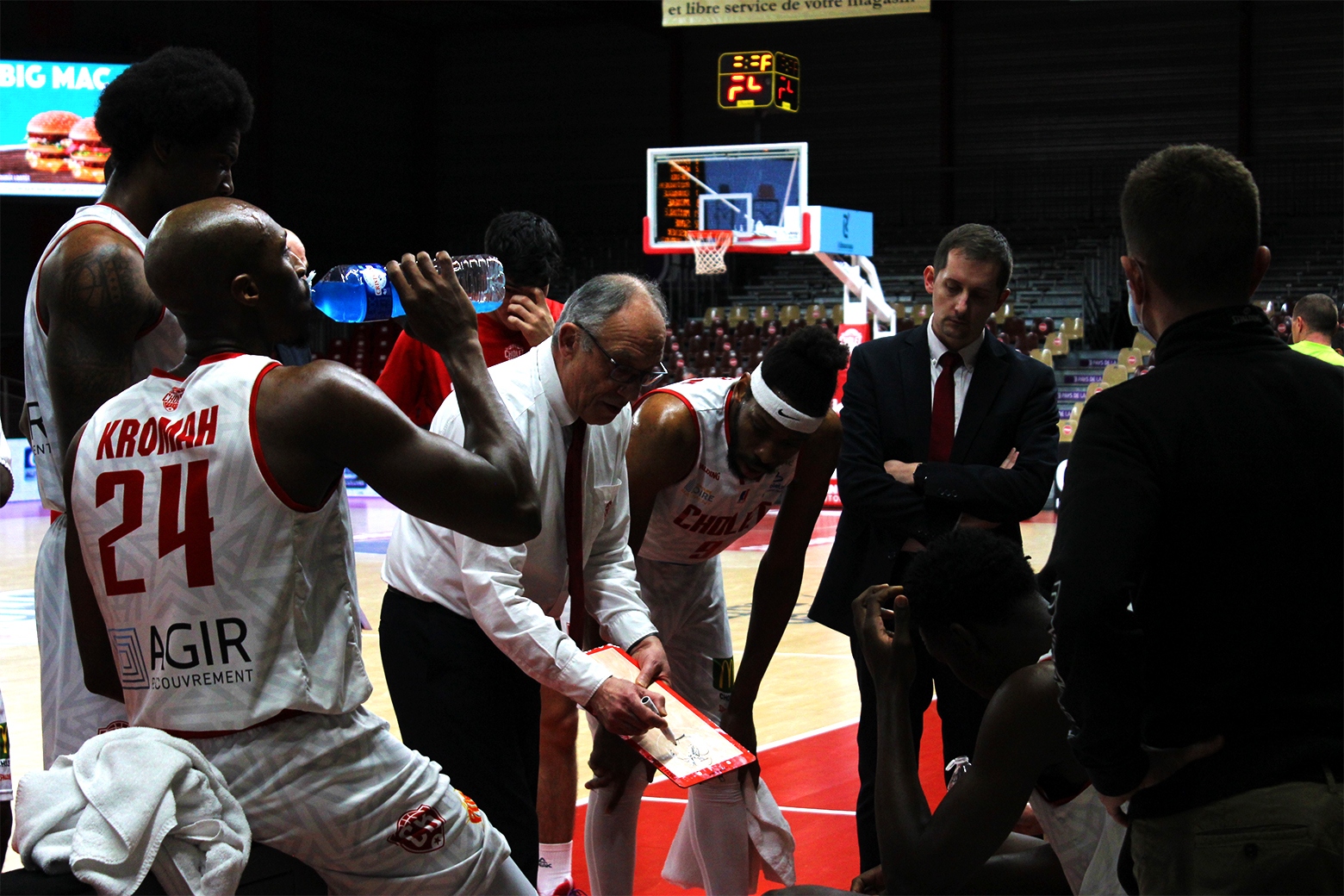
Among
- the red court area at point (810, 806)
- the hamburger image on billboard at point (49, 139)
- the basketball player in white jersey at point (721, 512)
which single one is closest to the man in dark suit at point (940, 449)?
the basketball player in white jersey at point (721, 512)

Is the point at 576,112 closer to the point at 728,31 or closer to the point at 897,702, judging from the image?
the point at 728,31

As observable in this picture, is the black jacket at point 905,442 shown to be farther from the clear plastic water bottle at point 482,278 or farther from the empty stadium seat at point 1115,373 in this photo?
the empty stadium seat at point 1115,373

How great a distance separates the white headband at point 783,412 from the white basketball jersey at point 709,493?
0.16 m

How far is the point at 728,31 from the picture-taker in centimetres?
2395

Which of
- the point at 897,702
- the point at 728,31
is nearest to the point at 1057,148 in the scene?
the point at 728,31

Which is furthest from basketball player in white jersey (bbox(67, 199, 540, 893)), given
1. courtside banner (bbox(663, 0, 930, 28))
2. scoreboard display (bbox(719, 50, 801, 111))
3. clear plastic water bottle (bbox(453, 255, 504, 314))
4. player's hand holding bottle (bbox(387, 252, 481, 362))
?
scoreboard display (bbox(719, 50, 801, 111))

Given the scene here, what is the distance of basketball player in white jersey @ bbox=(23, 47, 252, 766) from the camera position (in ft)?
8.16

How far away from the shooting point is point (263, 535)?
1.98 meters

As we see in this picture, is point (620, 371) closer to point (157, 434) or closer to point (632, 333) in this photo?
point (632, 333)

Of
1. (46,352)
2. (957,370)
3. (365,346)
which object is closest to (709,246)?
(365,346)

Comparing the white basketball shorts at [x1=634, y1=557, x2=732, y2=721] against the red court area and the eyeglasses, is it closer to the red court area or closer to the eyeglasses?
the red court area

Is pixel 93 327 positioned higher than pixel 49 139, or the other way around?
pixel 49 139

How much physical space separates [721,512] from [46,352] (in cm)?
172

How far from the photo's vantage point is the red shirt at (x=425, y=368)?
169 inches
